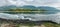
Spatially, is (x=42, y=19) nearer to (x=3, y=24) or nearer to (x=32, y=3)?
(x=32, y=3)

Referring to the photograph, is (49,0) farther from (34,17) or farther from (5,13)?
(5,13)

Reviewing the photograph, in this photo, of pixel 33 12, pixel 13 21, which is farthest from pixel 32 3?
pixel 13 21

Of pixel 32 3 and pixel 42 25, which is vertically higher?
pixel 32 3

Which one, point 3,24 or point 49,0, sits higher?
point 49,0

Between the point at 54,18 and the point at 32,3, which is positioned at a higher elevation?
the point at 32,3

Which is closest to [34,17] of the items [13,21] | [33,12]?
[33,12]

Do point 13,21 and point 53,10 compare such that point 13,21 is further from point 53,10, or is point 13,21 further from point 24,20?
point 53,10
